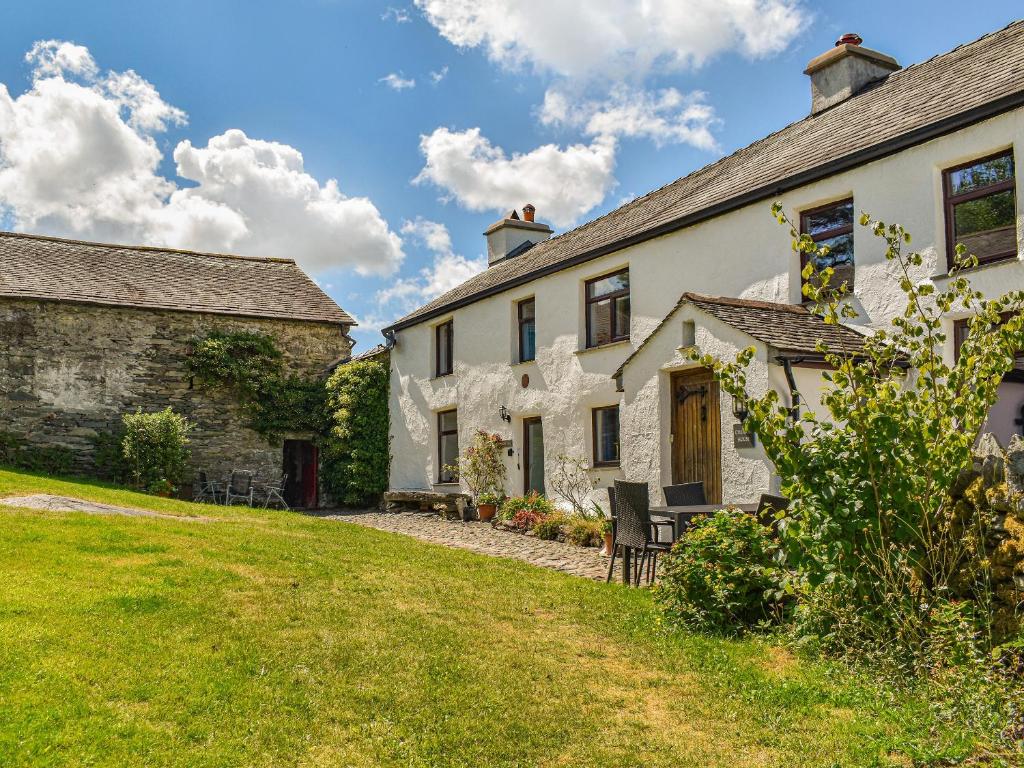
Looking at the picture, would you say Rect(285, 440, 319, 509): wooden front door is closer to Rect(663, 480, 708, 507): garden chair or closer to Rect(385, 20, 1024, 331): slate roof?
Rect(385, 20, 1024, 331): slate roof

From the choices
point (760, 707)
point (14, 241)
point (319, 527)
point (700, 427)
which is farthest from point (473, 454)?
point (14, 241)

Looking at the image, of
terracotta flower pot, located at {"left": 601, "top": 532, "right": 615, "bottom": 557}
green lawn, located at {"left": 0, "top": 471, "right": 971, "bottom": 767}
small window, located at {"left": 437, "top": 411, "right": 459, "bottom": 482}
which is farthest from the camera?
small window, located at {"left": 437, "top": 411, "right": 459, "bottom": 482}

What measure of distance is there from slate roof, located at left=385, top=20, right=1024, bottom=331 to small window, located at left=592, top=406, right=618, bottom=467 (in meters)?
2.81

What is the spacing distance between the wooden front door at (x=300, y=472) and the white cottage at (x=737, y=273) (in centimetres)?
709

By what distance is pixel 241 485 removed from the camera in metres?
22.4

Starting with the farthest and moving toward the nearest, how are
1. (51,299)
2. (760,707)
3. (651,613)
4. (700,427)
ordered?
(51,299), (700,427), (651,613), (760,707)

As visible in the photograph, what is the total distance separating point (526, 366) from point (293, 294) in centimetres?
1121

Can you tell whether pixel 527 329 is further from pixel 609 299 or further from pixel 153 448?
pixel 153 448

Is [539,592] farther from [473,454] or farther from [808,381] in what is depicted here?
[473,454]

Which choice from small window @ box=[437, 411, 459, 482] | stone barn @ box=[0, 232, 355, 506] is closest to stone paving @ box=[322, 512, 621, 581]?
small window @ box=[437, 411, 459, 482]

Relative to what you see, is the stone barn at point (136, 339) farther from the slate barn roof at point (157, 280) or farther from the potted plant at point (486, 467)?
the potted plant at point (486, 467)

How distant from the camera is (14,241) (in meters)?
23.9

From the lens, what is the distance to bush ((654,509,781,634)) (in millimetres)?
6559

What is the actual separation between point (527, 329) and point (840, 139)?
297 inches
